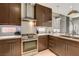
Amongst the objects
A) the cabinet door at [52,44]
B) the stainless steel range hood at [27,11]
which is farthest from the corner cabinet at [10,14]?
the cabinet door at [52,44]

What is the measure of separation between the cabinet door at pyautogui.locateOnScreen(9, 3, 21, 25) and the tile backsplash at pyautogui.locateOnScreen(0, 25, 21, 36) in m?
0.27

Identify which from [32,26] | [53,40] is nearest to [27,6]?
[32,26]

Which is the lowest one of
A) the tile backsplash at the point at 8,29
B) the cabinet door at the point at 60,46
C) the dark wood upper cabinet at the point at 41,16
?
the cabinet door at the point at 60,46

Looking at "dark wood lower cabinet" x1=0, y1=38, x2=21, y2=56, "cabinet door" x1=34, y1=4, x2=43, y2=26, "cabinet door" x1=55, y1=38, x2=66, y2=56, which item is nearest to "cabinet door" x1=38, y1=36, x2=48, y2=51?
"cabinet door" x1=55, y1=38, x2=66, y2=56

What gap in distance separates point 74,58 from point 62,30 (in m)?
0.81

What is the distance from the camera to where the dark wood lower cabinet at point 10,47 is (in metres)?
2.92

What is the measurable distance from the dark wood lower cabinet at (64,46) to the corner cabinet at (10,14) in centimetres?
125

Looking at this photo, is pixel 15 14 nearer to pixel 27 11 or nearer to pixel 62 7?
pixel 27 11

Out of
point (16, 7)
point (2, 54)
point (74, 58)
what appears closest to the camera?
point (74, 58)

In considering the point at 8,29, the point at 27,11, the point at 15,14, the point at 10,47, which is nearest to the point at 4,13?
the point at 15,14

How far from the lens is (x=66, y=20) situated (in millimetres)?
2998

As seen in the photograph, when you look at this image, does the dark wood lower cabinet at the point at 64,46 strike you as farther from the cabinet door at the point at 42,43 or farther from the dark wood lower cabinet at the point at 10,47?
the dark wood lower cabinet at the point at 10,47

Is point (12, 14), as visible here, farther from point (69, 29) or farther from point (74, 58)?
point (74, 58)

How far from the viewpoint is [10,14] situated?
11.0 feet
